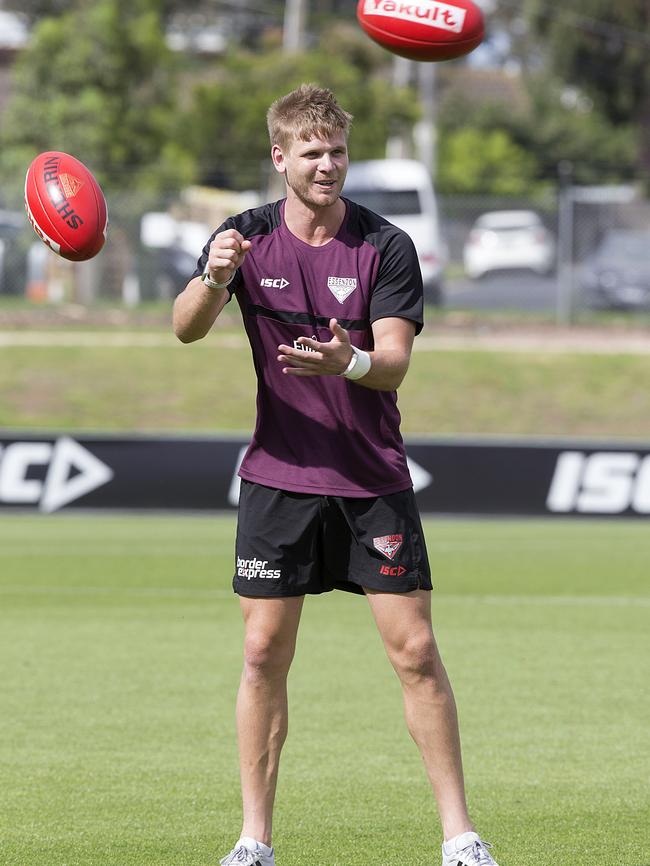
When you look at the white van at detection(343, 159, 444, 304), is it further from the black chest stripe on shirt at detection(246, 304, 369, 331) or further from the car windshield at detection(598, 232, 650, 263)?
the black chest stripe on shirt at detection(246, 304, 369, 331)

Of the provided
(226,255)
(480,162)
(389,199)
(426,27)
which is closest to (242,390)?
(389,199)

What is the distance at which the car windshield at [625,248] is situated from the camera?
83.0 ft

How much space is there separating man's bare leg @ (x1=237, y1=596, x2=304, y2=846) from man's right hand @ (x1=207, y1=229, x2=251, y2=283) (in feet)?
3.40

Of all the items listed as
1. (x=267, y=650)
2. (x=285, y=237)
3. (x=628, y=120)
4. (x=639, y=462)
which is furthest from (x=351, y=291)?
(x=628, y=120)

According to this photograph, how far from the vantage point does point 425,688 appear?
4.77 metres

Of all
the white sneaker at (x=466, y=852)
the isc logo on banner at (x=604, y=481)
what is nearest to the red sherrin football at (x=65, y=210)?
the white sneaker at (x=466, y=852)

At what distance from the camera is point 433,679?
477 centimetres

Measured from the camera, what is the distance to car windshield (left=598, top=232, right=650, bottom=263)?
2530cm

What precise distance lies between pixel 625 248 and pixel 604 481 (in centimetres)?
1108

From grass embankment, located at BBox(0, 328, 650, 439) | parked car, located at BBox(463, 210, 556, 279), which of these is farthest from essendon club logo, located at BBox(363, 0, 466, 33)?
parked car, located at BBox(463, 210, 556, 279)

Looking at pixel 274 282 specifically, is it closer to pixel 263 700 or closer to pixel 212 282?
pixel 212 282

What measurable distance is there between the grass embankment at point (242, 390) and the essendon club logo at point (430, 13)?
15423mm

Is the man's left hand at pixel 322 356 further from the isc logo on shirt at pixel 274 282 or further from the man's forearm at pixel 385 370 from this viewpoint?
the isc logo on shirt at pixel 274 282

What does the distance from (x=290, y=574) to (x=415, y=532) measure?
42 cm
